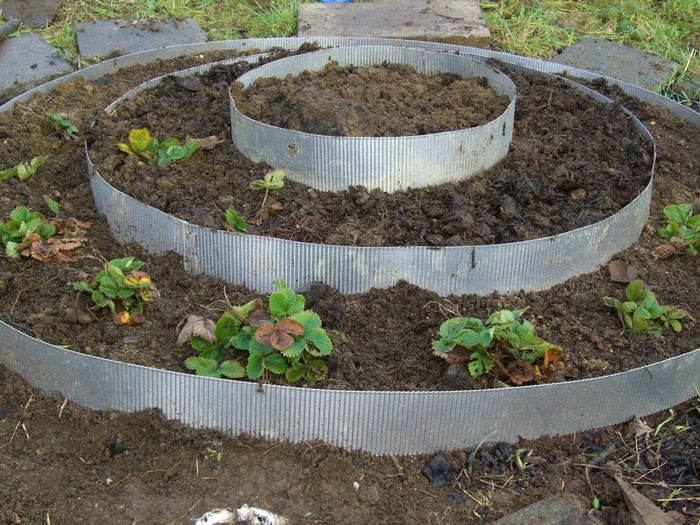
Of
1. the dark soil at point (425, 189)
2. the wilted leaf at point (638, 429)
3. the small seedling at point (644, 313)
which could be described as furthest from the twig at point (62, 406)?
the small seedling at point (644, 313)

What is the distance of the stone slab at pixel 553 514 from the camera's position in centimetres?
287

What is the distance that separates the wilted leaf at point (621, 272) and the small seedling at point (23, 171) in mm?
3155

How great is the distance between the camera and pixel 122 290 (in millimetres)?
3607

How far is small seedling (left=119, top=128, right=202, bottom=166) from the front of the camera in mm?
4625

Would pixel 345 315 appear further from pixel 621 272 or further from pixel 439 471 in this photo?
pixel 621 272

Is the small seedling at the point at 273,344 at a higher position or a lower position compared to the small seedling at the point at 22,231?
higher

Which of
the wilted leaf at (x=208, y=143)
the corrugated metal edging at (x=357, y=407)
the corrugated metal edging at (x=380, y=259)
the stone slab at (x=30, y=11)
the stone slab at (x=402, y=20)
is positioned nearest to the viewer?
the corrugated metal edging at (x=357, y=407)

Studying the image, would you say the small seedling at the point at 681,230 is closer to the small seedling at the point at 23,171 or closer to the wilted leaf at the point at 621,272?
the wilted leaf at the point at 621,272

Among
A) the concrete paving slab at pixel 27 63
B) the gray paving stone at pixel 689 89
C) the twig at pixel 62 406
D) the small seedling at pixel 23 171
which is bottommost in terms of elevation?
the concrete paving slab at pixel 27 63

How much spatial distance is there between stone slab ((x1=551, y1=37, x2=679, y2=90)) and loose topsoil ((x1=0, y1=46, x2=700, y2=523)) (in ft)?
2.39

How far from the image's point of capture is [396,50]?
18.5 ft

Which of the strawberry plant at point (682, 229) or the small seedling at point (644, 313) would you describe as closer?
the small seedling at point (644, 313)

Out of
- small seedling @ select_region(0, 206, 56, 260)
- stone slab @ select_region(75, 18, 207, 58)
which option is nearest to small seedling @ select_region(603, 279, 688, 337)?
small seedling @ select_region(0, 206, 56, 260)

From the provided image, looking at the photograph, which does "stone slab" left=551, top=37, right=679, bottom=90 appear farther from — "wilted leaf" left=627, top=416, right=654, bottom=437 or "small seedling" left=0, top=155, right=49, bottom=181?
"small seedling" left=0, top=155, right=49, bottom=181
